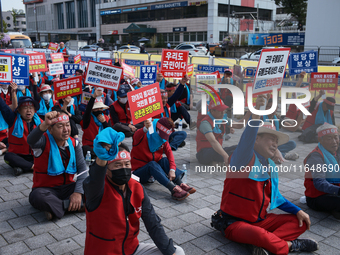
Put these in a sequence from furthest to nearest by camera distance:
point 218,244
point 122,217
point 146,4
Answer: point 146,4, point 218,244, point 122,217

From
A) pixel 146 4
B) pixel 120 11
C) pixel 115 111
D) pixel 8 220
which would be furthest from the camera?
pixel 120 11

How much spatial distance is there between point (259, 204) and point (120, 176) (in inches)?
62.8

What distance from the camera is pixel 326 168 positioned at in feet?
14.6

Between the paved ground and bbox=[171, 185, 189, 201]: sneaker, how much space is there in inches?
3.4

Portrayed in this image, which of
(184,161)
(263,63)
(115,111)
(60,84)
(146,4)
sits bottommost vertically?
(184,161)

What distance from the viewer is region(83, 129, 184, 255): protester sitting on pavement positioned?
9.18 feet

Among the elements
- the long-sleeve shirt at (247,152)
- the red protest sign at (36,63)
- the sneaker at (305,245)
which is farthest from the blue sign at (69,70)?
the sneaker at (305,245)

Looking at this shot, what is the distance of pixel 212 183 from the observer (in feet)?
19.0

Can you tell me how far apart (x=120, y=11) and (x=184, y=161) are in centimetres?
5988

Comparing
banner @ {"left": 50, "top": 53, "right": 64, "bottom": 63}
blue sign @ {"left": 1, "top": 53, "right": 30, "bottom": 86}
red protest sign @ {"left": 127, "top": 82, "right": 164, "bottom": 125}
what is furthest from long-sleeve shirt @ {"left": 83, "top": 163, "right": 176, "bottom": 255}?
banner @ {"left": 50, "top": 53, "right": 64, "bottom": 63}

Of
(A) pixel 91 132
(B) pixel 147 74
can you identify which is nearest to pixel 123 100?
(A) pixel 91 132

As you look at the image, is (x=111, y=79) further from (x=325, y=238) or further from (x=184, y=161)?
(x=325, y=238)

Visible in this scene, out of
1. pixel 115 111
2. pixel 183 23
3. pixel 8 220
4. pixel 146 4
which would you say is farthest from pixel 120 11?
pixel 8 220

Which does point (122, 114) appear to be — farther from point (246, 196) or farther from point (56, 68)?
point (246, 196)
